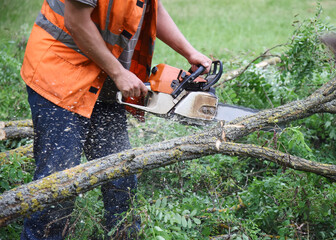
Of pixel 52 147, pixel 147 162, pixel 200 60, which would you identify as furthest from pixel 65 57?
pixel 200 60

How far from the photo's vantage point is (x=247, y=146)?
217 centimetres

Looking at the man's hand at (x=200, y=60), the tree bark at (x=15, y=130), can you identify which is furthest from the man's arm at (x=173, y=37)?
the tree bark at (x=15, y=130)

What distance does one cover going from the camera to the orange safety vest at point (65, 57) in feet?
6.91

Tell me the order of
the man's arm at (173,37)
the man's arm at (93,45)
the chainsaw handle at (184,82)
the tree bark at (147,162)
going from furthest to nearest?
the man's arm at (173,37) → the chainsaw handle at (184,82) → the man's arm at (93,45) → the tree bark at (147,162)

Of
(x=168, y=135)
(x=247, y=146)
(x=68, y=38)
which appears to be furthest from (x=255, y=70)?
(x=68, y=38)

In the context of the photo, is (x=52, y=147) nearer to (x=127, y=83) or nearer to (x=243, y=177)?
(x=127, y=83)

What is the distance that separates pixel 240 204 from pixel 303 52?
1.52 metres

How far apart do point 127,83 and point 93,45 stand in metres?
0.29

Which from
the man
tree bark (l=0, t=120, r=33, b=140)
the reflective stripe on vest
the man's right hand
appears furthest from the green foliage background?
the reflective stripe on vest

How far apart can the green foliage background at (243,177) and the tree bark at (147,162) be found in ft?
0.49

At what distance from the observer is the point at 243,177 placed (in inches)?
123

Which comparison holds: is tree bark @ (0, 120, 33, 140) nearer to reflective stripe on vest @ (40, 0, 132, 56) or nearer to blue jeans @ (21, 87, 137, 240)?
blue jeans @ (21, 87, 137, 240)

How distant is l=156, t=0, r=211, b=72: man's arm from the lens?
2.62 metres

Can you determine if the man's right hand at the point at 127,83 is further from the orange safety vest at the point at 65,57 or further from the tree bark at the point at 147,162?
the tree bark at the point at 147,162
